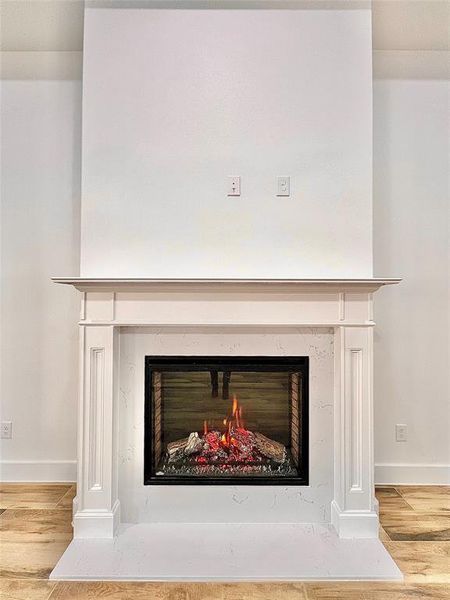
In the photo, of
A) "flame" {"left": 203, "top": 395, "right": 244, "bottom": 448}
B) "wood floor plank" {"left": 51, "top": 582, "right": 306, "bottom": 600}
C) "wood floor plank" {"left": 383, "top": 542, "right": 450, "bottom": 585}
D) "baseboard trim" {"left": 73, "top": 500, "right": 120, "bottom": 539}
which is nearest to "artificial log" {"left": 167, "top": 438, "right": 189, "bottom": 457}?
"flame" {"left": 203, "top": 395, "right": 244, "bottom": 448}

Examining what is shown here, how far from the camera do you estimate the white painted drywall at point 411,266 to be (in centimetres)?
312

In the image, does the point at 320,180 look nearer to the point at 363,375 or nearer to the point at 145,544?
the point at 363,375

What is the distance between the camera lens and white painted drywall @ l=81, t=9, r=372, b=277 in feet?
8.13

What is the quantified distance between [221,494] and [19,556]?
910 mm

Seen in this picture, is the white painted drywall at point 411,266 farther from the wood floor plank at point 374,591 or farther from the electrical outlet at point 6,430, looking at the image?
the electrical outlet at point 6,430

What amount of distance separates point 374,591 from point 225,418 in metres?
0.99

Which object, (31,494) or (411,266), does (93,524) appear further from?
(411,266)

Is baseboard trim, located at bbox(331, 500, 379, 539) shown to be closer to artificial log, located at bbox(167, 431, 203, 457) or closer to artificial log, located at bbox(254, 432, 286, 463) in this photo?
artificial log, located at bbox(254, 432, 286, 463)

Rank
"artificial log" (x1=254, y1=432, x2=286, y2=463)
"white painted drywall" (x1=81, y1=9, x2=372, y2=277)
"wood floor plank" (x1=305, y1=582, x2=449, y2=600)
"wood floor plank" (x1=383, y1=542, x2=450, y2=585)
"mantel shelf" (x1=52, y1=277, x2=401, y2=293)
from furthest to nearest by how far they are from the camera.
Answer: "artificial log" (x1=254, y1=432, x2=286, y2=463) < "white painted drywall" (x1=81, y1=9, x2=372, y2=277) < "mantel shelf" (x1=52, y1=277, x2=401, y2=293) < "wood floor plank" (x1=383, y1=542, x2=450, y2=585) < "wood floor plank" (x1=305, y1=582, x2=449, y2=600)

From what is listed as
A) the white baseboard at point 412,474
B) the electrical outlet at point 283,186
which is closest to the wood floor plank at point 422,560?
the white baseboard at point 412,474

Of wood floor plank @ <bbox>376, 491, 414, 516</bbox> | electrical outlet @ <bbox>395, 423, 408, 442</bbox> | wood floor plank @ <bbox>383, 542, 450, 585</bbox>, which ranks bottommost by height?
wood floor plank @ <bbox>383, 542, 450, 585</bbox>

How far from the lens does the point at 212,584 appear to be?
1.99 meters

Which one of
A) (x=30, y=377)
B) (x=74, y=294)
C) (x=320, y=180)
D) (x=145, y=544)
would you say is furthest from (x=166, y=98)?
(x=145, y=544)

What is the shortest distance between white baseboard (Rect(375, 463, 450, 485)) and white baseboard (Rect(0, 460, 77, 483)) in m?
1.83
